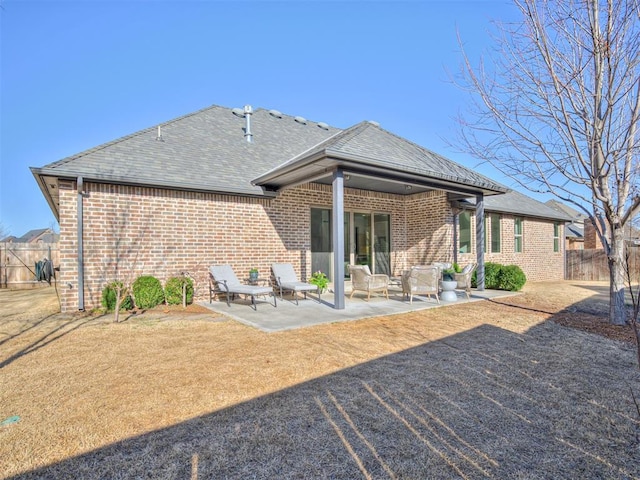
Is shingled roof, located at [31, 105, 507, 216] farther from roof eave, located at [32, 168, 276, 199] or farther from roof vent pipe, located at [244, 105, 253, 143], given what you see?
roof vent pipe, located at [244, 105, 253, 143]

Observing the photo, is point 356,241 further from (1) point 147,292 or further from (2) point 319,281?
(1) point 147,292

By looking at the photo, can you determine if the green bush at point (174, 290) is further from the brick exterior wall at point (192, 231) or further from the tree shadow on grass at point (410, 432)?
the tree shadow on grass at point (410, 432)

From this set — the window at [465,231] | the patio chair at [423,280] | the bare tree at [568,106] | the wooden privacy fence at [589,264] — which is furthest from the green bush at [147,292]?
the wooden privacy fence at [589,264]

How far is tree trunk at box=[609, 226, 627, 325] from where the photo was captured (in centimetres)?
640

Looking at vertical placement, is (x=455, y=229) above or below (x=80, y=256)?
above

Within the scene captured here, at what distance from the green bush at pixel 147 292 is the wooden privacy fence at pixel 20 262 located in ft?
33.2

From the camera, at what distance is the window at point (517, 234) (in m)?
15.0

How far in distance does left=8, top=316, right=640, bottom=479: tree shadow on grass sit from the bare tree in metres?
3.33

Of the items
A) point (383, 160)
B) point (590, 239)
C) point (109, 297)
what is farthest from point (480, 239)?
point (590, 239)

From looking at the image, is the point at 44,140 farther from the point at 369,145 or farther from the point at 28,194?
the point at 369,145

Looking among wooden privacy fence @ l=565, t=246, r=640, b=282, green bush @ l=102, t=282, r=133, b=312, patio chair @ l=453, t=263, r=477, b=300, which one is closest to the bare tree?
patio chair @ l=453, t=263, r=477, b=300

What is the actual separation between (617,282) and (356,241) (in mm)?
6837

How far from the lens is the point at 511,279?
10.9m

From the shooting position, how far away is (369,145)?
803cm
